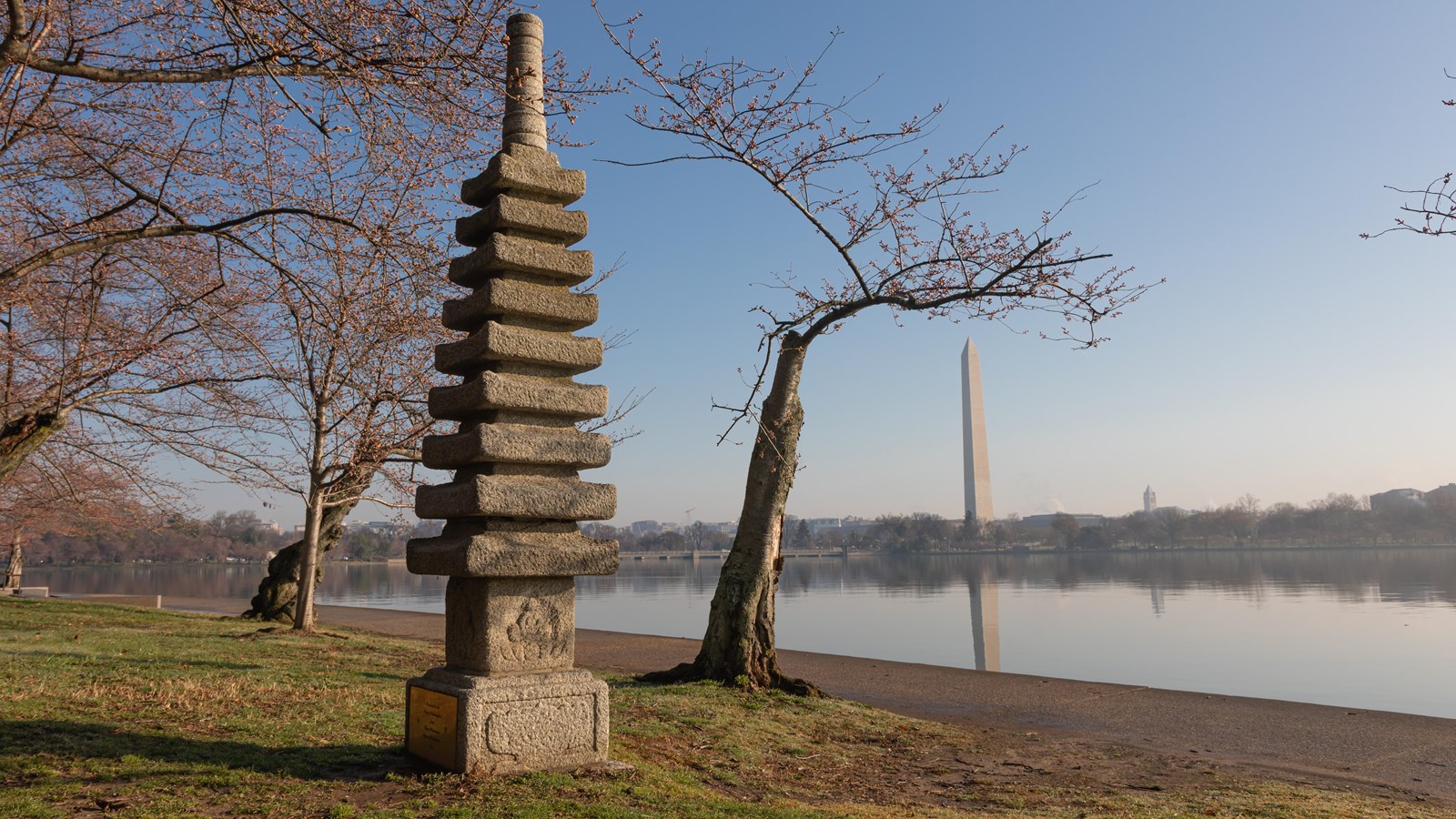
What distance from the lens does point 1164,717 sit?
14.0m

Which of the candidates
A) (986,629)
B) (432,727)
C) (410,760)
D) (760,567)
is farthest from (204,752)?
(986,629)

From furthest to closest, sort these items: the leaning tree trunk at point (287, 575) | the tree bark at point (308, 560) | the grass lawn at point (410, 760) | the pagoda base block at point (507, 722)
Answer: the leaning tree trunk at point (287, 575) → the tree bark at point (308, 560) → the pagoda base block at point (507, 722) → the grass lawn at point (410, 760)

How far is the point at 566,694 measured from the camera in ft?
24.2

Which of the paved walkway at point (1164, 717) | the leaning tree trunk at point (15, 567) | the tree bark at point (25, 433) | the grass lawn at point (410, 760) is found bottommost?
the paved walkway at point (1164, 717)

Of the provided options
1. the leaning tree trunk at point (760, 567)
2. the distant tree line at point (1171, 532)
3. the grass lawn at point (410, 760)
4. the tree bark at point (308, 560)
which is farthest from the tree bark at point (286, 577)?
the distant tree line at point (1171, 532)

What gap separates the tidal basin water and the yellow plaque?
16.7 metres

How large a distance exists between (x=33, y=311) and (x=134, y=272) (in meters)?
1.68

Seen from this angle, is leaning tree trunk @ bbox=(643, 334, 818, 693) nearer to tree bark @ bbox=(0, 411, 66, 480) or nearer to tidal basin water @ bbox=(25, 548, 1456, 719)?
tree bark @ bbox=(0, 411, 66, 480)

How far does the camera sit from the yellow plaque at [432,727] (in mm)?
7004

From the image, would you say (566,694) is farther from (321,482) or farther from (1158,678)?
(1158,678)

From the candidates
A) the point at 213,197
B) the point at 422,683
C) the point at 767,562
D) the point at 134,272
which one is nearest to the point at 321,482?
the point at 134,272

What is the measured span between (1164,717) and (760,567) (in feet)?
19.8

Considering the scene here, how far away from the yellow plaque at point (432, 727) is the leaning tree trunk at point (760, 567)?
6.20 metres

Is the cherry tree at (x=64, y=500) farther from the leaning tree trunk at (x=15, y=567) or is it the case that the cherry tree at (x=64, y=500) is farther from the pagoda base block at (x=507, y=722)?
the pagoda base block at (x=507, y=722)
